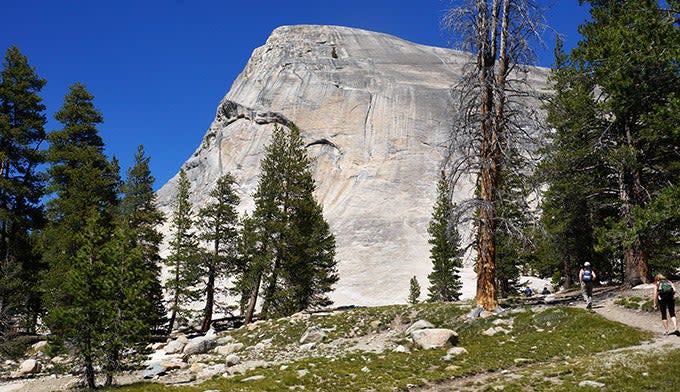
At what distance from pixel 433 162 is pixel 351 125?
19316 mm

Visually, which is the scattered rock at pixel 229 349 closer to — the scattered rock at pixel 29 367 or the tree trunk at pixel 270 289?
the tree trunk at pixel 270 289

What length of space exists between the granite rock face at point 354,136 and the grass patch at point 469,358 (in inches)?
1867

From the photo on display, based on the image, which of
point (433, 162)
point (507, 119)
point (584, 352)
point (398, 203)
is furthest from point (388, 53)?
point (584, 352)

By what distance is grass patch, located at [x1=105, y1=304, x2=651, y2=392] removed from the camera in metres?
11.7

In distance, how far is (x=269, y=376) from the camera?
42.1 ft

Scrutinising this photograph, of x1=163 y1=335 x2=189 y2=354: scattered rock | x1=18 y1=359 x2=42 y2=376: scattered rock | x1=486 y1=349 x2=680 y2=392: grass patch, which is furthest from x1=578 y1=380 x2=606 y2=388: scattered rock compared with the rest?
→ x1=18 y1=359 x2=42 y2=376: scattered rock

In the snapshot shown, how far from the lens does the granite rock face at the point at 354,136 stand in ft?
246

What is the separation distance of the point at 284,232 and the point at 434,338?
17951mm

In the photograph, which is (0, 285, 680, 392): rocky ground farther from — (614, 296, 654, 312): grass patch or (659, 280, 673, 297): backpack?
(659, 280, 673, 297): backpack

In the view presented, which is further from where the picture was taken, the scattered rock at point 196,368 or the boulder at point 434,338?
the scattered rock at point 196,368

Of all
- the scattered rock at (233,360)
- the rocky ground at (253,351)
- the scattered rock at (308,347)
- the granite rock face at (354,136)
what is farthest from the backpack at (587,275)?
the granite rock face at (354,136)

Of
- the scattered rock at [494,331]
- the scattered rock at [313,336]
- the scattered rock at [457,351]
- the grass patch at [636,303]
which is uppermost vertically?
the grass patch at [636,303]

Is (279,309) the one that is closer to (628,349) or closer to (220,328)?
(220,328)

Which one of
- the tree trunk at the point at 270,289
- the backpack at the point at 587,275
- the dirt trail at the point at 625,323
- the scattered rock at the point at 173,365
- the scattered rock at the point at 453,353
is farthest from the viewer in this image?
the tree trunk at the point at 270,289
